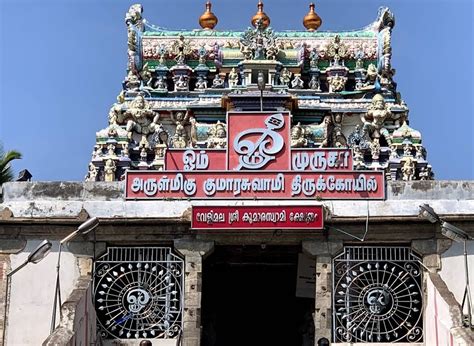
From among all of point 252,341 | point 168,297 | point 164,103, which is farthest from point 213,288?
point 164,103

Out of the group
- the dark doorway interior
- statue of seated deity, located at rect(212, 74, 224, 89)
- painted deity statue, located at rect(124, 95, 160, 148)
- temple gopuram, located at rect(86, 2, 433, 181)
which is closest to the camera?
the dark doorway interior

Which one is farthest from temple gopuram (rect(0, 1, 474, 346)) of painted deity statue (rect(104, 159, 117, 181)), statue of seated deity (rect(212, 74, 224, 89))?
statue of seated deity (rect(212, 74, 224, 89))

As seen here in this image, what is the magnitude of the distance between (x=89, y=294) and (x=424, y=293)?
5.72 metres

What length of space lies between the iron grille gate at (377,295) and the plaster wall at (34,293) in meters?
4.63

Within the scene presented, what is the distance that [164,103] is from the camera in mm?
32656

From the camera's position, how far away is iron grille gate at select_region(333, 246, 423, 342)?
1694 centimetres

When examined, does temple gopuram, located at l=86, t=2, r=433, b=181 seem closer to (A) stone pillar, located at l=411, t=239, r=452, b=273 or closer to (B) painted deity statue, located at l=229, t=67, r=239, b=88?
(B) painted deity statue, located at l=229, t=67, r=239, b=88

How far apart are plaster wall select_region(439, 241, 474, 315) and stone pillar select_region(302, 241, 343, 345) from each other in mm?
1829

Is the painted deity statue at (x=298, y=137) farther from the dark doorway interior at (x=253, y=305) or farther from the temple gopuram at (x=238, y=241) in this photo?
the temple gopuram at (x=238, y=241)

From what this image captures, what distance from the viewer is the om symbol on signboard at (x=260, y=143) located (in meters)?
17.9

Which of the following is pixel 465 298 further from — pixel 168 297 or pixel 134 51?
pixel 134 51

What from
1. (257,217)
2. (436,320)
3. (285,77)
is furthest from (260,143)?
(285,77)

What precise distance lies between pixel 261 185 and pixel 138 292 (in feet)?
9.41

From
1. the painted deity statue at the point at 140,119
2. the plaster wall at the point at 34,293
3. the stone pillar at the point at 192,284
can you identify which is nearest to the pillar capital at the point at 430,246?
the stone pillar at the point at 192,284
